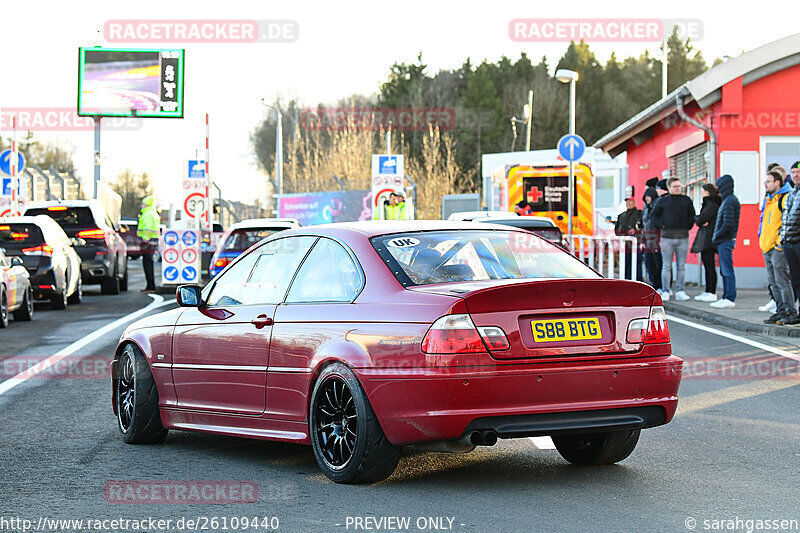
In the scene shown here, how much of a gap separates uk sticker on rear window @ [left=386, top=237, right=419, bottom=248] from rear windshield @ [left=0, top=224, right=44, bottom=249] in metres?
14.9

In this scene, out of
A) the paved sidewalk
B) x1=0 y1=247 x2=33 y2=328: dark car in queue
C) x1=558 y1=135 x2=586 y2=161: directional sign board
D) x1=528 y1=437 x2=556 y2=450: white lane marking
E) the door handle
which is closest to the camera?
the door handle

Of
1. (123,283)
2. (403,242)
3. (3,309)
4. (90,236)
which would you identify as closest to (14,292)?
(3,309)

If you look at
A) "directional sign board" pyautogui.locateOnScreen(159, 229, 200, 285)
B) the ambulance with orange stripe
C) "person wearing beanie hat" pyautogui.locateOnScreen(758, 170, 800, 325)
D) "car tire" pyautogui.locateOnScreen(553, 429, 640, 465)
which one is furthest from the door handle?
the ambulance with orange stripe

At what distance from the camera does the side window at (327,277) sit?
6.28 metres

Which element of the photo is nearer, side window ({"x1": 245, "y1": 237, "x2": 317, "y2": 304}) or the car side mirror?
side window ({"x1": 245, "y1": 237, "x2": 317, "y2": 304})

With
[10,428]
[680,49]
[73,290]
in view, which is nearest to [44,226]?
[73,290]

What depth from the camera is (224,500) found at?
5.77m

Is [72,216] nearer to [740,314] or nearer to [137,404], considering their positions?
[740,314]

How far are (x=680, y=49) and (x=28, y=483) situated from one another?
103046 mm

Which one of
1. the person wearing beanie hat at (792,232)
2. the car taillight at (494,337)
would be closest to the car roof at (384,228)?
the car taillight at (494,337)

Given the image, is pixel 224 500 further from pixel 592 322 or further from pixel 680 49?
pixel 680 49

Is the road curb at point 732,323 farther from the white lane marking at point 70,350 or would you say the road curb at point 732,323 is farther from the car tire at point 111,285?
the car tire at point 111,285

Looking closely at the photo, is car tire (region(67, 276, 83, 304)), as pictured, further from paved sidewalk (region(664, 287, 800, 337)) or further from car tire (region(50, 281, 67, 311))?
paved sidewalk (region(664, 287, 800, 337))

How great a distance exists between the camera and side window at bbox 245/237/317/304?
268 inches
